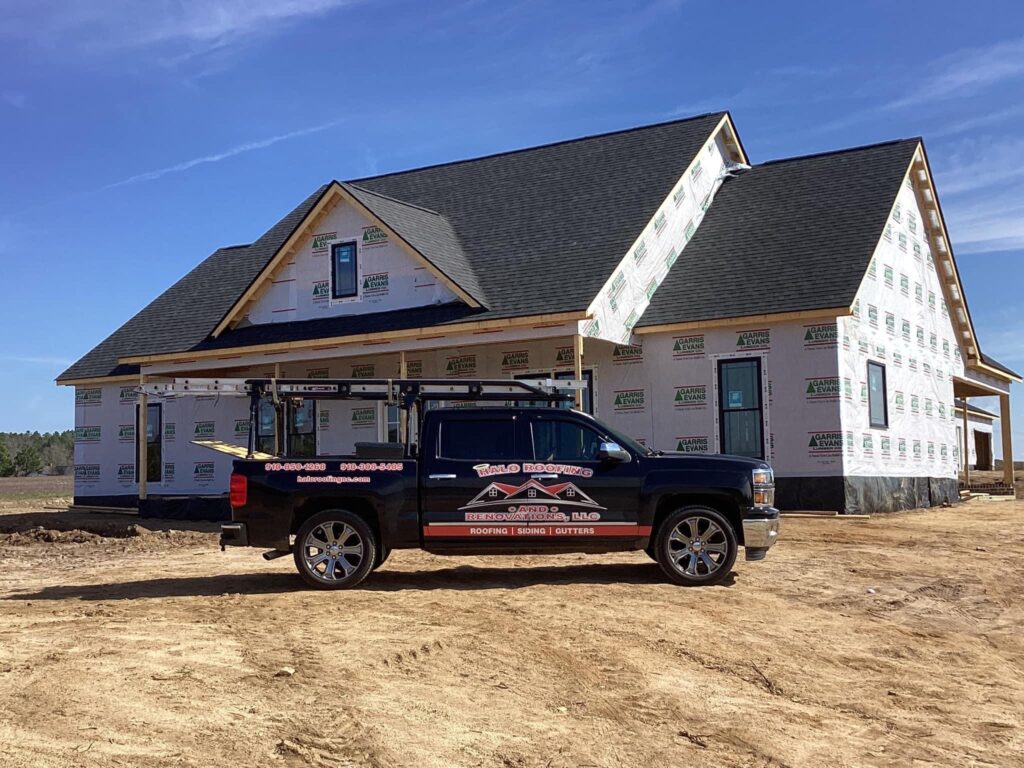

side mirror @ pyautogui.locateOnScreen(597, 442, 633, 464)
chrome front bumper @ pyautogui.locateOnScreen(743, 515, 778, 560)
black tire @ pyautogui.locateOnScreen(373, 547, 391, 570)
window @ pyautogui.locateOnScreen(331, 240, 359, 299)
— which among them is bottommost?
black tire @ pyautogui.locateOnScreen(373, 547, 391, 570)

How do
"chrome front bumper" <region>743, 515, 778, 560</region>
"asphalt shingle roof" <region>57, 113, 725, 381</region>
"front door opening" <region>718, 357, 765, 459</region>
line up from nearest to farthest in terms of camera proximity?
"chrome front bumper" <region>743, 515, 778, 560</region> < "front door opening" <region>718, 357, 765, 459</region> < "asphalt shingle roof" <region>57, 113, 725, 381</region>

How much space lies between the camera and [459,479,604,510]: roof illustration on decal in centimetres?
1107

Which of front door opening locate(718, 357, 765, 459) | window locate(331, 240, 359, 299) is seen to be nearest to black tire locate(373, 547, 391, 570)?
front door opening locate(718, 357, 765, 459)

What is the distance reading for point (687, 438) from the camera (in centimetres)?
2020

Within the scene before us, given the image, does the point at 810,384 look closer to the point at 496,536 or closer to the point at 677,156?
the point at 677,156

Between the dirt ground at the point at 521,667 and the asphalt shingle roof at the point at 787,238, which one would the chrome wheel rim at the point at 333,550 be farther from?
the asphalt shingle roof at the point at 787,238

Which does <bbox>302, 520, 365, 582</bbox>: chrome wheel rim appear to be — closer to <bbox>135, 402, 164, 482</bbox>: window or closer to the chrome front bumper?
the chrome front bumper

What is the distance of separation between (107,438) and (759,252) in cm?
1742

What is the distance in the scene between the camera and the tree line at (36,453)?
74706mm

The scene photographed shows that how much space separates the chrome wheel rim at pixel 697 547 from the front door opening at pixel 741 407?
28.8ft

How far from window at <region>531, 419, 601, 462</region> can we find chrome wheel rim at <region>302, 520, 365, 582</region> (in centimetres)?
220

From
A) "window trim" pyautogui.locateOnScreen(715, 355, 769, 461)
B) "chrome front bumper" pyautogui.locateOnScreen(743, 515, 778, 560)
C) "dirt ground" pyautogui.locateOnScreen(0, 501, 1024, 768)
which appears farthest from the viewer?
"window trim" pyautogui.locateOnScreen(715, 355, 769, 461)

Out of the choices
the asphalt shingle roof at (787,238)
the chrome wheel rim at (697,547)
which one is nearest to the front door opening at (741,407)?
the asphalt shingle roof at (787,238)

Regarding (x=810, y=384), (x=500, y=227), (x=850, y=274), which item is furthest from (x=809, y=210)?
(x=500, y=227)
